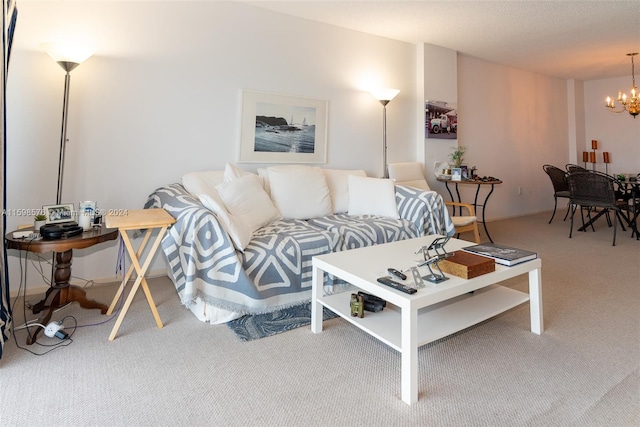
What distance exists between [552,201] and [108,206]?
7.06 metres

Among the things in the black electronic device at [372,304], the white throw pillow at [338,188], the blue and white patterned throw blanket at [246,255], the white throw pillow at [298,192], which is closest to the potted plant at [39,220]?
the blue and white patterned throw blanket at [246,255]

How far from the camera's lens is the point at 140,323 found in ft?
6.75

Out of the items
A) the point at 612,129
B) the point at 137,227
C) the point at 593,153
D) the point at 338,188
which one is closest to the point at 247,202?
the point at 137,227

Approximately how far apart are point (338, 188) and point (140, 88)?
6.29 feet

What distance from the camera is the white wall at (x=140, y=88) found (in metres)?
2.42

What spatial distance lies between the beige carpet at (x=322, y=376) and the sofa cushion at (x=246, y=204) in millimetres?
705

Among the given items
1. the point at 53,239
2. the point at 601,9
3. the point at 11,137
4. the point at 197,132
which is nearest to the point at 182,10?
the point at 197,132

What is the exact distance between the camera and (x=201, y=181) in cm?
276

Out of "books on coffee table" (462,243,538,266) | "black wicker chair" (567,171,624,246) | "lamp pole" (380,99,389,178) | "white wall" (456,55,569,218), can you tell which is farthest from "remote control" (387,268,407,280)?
"white wall" (456,55,569,218)

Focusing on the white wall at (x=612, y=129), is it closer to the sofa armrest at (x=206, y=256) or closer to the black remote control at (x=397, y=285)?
the black remote control at (x=397, y=285)

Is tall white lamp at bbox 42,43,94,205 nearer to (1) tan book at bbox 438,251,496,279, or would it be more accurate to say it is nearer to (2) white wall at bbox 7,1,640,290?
(2) white wall at bbox 7,1,640,290

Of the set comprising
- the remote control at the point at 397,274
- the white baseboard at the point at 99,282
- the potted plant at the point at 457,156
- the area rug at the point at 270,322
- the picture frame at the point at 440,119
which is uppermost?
the picture frame at the point at 440,119

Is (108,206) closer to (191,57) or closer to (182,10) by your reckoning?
(191,57)

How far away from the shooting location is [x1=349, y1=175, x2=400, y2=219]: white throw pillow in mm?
3102
